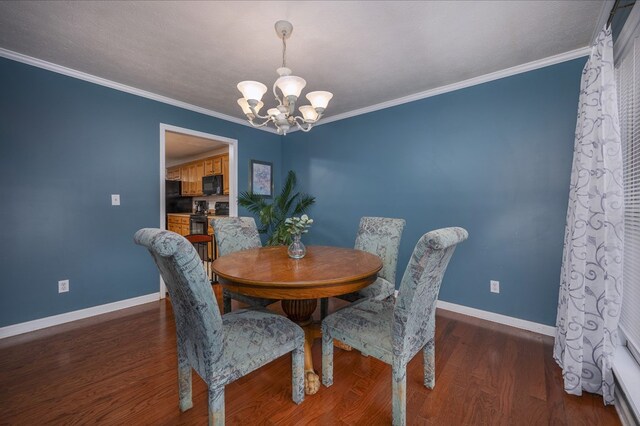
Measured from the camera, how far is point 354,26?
1.83 m

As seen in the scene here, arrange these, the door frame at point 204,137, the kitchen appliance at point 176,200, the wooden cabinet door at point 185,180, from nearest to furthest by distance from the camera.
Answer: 1. the door frame at point 204,137
2. the kitchen appliance at point 176,200
3. the wooden cabinet door at point 185,180

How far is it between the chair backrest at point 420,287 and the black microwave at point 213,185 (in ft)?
15.2

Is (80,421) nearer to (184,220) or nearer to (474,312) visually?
(474,312)

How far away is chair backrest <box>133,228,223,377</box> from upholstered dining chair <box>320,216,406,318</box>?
1066 mm

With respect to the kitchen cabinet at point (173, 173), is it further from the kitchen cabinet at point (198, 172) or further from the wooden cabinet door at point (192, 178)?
the wooden cabinet door at point (192, 178)

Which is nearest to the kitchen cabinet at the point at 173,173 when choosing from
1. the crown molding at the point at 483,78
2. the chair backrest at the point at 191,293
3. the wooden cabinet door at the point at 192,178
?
the wooden cabinet door at the point at 192,178

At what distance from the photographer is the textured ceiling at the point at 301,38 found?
1.67 metres

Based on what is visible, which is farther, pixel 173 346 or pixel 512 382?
pixel 173 346

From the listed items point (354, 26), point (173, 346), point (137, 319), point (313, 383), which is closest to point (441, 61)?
point (354, 26)

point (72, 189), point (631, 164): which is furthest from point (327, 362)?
point (72, 189)

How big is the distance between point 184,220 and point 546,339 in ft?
20.1

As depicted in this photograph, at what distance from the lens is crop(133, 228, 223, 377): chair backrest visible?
98cm

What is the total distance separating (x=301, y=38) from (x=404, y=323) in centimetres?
203

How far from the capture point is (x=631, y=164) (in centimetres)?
162
